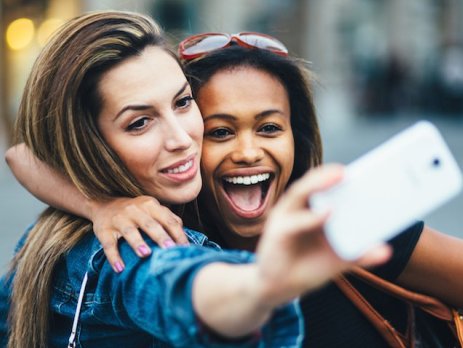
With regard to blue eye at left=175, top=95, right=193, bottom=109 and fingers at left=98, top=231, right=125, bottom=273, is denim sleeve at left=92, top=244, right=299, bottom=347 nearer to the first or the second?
fingers at left=98, top=231, right=125, bottom=273

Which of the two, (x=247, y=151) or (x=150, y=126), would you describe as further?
(x=247, y=151)

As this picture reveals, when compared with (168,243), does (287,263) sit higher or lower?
higher

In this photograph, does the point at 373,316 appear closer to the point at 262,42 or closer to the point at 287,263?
the point at 262,42

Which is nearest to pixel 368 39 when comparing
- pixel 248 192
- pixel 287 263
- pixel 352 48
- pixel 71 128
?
pixel 352 48

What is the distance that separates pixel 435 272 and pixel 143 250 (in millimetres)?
1042

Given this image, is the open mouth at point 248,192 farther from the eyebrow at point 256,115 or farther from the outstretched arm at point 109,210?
the outstretched arm at point 109,210

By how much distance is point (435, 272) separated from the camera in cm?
239

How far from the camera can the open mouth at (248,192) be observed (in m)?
2.72

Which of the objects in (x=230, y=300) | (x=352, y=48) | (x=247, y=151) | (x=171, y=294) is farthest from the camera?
(x=352, y=48)

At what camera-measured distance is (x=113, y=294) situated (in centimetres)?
179

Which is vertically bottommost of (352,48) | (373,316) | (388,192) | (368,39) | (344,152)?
(368,39)

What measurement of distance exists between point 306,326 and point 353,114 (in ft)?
65.2

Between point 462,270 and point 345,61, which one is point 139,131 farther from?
point 345,61

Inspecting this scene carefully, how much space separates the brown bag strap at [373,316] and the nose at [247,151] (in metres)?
0.53
